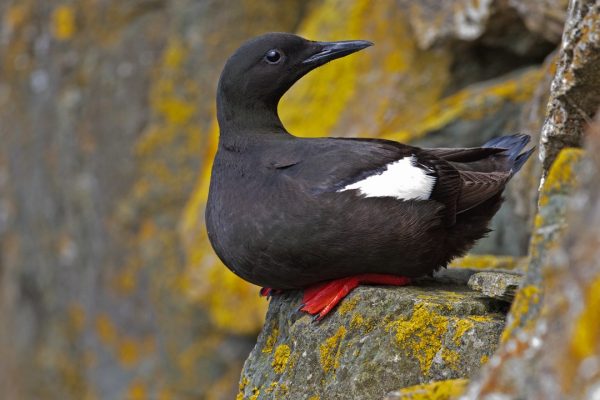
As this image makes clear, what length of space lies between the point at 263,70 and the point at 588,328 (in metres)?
3.58

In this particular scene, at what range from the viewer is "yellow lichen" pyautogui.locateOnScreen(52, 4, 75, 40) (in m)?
11.9

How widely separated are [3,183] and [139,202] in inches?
123

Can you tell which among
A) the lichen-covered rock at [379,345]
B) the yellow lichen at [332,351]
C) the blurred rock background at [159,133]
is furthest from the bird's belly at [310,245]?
the blurred rock background at [159,133]

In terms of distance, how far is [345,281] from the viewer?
462 cm

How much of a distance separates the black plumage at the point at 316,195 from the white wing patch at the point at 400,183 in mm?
15

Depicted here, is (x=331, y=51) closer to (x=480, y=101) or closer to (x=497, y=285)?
(x=497, y=285)

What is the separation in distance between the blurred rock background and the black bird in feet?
5.44

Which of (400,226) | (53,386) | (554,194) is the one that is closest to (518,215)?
(400,226)

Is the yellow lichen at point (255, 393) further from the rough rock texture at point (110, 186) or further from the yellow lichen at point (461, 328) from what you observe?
the rough rock texture at point (110, 186)

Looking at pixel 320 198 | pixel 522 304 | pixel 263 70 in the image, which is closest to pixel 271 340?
pixel 320 198

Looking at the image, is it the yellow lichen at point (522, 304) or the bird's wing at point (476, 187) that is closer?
the yellow lichen at point (522, 304)

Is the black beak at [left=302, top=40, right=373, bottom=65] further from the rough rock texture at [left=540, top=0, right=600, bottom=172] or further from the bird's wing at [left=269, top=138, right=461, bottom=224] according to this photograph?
the rough rock texture at [left=540, top=0, right=600, bottom=172]

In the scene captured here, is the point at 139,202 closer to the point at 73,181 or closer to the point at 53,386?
the point at 73,181

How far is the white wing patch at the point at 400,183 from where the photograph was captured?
4656 millimetres
